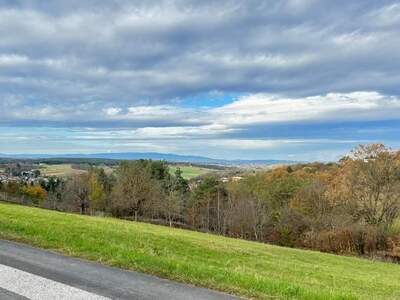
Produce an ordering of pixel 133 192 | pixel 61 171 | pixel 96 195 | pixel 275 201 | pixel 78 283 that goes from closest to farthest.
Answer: pixel 78 283 → pixel 275 201 → pixel 133 192 → pixel 96 195 → pixel 61 171

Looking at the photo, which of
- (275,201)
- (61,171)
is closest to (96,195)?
(275,201)

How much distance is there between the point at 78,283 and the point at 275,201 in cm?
7106

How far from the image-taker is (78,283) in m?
7.28

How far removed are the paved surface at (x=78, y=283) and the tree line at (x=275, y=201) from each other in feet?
146

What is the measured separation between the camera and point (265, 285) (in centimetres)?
772

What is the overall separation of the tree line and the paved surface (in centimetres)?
4449

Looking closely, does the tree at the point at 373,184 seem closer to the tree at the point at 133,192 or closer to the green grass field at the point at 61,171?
the tree at the point at 133,192

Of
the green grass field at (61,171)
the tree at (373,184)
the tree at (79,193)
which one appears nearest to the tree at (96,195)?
the tree at (79,193)

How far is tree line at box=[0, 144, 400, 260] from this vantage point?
49281mm

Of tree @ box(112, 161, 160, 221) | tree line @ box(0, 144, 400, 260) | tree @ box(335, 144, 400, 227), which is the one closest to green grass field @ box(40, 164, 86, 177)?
tree line @ box(0, 144, 400, 260)

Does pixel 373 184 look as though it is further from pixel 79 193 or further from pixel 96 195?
pixel 79 193

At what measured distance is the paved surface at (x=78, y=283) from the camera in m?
6.64

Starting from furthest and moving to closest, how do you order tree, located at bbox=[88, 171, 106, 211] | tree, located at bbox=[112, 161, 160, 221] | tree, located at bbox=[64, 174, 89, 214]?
tree, located at bbox=[64, 174, 89, 214]
tree, located at bbox=[88, 171, 106, 211]
tree, located at bbox=[112, 161, 160, 221]

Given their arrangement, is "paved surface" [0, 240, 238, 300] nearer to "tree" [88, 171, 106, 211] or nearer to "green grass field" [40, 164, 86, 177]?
"tree" [88, 171, 106, 211]
